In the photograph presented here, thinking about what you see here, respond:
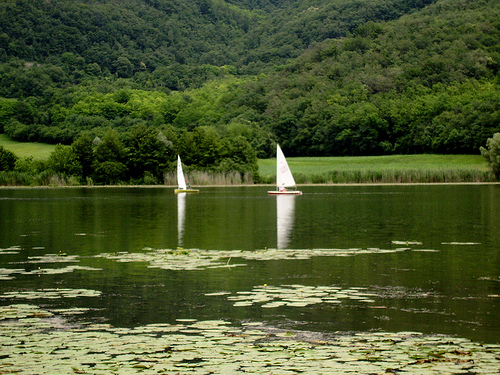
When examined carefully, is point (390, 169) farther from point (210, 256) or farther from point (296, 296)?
point (296, 296)

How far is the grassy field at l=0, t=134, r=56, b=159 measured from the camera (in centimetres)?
13650

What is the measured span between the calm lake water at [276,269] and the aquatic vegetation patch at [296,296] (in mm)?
67

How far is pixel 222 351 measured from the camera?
10.9 m

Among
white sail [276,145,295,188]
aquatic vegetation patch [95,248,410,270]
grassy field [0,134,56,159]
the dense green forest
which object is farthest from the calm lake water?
grassy field [0,134,56,159]

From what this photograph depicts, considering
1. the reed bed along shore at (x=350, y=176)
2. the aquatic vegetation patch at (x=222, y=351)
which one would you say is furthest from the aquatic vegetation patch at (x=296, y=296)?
the reed bed along shore at (x=350, y=176)

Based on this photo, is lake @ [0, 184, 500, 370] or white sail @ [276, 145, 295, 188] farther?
white sail @ [276, 145, 295, 188]

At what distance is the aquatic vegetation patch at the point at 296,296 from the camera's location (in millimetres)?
14367

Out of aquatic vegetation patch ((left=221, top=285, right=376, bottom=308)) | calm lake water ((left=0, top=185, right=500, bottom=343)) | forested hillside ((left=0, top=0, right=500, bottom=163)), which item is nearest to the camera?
calm lake water ((left=0, top=185, right=500, bottom=343))

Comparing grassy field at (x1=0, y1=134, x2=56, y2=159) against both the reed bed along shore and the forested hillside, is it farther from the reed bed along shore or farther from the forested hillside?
the reed bed along shore

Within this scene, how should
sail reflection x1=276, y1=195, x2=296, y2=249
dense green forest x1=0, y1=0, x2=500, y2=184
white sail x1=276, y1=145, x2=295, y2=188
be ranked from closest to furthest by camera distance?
sail reflection x1=276, y1=195, x2=296, y2=249 → white sail x1=276, y1=145, x2=295, y2=188 → dense green forest x1=0, y1=0, x2=500, y2=184

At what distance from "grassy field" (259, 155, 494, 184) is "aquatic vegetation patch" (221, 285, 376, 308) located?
74536mm

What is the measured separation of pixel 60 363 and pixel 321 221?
24238mm

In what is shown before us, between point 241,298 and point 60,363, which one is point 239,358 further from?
point 241,298

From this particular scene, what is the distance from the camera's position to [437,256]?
21.0 metres
